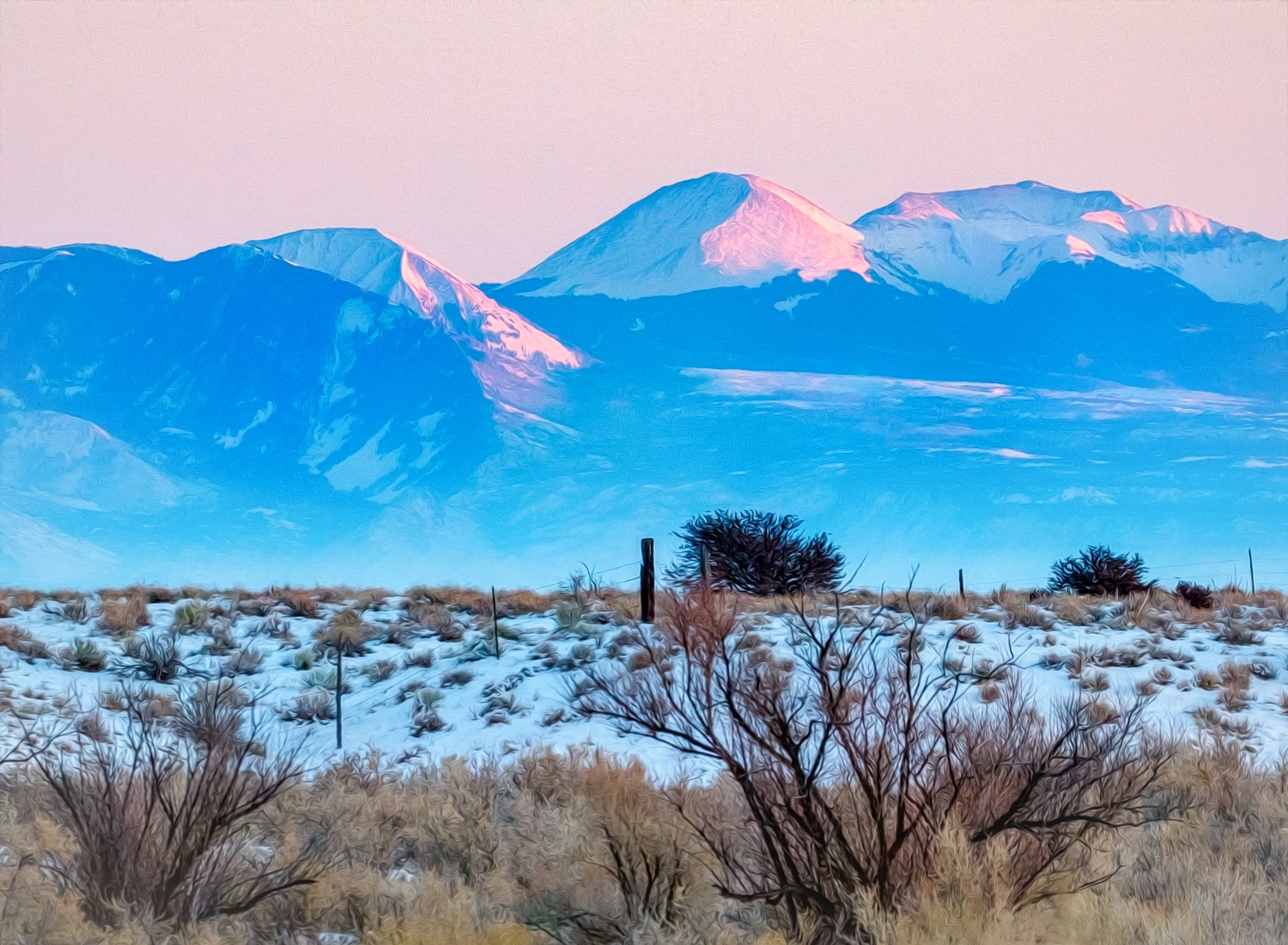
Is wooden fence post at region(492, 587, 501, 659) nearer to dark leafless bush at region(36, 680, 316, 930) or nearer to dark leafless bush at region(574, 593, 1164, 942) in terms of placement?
dark leafless bush at region(36, 680, 316, 930)

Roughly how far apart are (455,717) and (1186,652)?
10.3 m

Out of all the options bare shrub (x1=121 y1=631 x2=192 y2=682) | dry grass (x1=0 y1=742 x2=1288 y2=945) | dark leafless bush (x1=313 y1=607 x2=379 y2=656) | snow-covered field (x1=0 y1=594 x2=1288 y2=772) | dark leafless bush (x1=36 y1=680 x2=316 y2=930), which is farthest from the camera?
dark leafless bush (x1=313 y1=607 x2=379 y2=656)

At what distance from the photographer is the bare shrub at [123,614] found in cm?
2033

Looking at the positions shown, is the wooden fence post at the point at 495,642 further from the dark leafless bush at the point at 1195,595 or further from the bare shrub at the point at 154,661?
the dark leafless bush at the point at 1195,595

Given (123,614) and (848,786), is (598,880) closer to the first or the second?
(848,786)

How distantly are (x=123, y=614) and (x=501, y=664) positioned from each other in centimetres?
711

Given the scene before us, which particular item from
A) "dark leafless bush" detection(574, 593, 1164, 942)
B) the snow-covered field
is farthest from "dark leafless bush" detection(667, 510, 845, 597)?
"dark leafless bush" detection(574, 593, 1164, 942)

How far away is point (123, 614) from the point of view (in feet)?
68.4

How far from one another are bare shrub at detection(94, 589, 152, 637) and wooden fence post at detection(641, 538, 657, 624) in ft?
27.6

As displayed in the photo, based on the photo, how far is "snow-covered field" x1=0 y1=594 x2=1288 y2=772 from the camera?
1551cm

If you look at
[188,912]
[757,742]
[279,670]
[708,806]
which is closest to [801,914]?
[757,742]

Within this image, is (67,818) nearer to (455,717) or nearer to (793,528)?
(455,717)

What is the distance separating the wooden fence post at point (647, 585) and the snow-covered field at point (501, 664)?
0.37 metres

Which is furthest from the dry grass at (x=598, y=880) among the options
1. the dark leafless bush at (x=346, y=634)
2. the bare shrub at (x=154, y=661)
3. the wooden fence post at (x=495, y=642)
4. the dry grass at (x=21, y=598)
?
the dry grass at (x=21, y=598)
